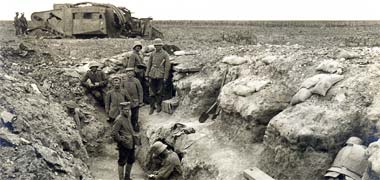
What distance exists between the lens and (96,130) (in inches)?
367

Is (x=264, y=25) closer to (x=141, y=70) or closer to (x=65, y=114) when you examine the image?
(x=141, y=70)

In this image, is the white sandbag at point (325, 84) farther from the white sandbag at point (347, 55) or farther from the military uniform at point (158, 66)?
the military uniform at point (158, 66)

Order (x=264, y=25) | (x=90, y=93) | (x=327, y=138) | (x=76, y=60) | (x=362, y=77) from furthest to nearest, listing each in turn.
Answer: (x=264, y=25), (x=76, y=60), (x=90, y=93), (x=362, y=77), (x=327, y=138)

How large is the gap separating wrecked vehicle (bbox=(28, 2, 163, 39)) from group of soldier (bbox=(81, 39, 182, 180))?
6055 millimetres

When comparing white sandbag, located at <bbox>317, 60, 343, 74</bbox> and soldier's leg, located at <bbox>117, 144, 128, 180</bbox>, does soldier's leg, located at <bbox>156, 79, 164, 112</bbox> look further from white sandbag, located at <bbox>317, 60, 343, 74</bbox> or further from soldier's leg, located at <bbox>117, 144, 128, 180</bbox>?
white sandbag, located at <bbox>317, 60, 343, 74</bbox>

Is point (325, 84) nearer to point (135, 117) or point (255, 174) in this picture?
point (255, 174)

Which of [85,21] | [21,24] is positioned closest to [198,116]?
[85,21]

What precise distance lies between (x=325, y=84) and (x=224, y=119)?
6.37 ft

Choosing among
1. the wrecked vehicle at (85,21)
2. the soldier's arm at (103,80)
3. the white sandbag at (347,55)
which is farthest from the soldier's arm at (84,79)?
the wrecked vehicle at (85,21)

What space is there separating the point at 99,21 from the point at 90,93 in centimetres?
687

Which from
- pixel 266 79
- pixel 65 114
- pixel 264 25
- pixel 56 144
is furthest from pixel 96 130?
pixel 264 25

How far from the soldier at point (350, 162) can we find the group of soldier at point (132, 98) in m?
2.52

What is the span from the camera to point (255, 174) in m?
6.23

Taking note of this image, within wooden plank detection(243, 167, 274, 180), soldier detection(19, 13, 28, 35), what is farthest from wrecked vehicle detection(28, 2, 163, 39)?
wooden plank detection(243, 167, 274, 180)
